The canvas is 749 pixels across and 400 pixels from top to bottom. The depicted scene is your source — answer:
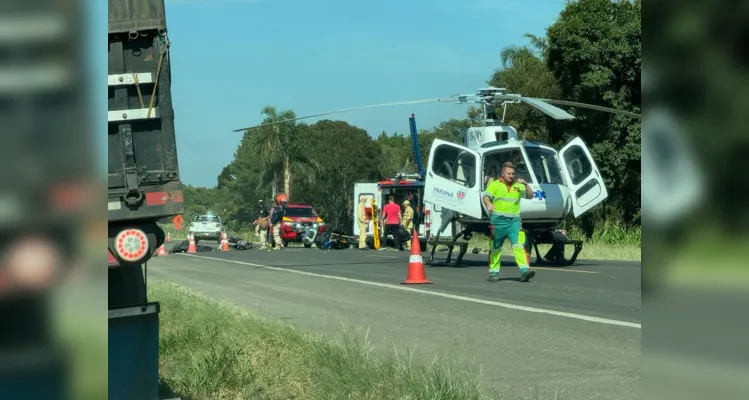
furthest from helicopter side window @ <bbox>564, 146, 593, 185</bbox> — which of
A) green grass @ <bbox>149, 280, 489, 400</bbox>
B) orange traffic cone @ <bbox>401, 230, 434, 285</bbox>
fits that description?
green grass @ <bbox>149, 280, 489, 400</bbox>

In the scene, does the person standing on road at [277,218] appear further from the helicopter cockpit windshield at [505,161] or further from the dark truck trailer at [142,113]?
the dark truck trailer at [142,113]

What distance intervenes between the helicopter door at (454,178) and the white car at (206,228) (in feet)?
116

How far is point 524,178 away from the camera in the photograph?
21281 millimetres

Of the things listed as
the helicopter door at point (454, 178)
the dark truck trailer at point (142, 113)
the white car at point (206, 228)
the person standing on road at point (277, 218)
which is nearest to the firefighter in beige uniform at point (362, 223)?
the person standing on road at point (277, 218)

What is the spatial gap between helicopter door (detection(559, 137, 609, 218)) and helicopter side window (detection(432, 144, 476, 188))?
2060mm

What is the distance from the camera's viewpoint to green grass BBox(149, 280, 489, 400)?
598cm

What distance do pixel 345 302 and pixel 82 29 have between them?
1299 cm

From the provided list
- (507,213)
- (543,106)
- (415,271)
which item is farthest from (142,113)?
(543,106)

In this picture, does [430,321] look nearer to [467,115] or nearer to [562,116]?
[562,116]

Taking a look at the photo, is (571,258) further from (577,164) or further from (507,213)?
(507,213)

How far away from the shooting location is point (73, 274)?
1748 mm

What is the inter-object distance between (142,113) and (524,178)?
16.5m

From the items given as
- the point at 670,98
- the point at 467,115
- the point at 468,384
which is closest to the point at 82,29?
the point at 670,98

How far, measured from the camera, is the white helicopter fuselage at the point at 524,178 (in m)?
20.7
